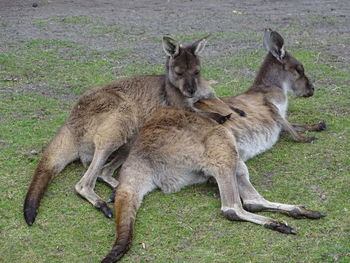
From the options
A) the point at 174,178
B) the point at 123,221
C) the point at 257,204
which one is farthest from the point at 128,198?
the point at 257,204

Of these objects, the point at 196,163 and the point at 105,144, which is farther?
the point at 105,144

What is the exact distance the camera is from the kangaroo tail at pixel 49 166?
157 inches

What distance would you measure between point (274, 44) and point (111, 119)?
2002 mm

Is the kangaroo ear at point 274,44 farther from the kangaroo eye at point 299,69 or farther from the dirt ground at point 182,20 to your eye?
the dirt ground at point 182,20

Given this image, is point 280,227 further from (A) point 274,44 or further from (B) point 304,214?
(A) point 274,44

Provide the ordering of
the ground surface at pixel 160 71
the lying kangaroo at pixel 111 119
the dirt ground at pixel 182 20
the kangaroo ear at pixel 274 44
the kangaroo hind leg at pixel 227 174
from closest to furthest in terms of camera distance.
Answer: the ground surface at pixel 160 71 < the kangaroo hind leg at pixel 227 174 < the lying kangaroo at pixel 111 119 < the kangaroo ear at pixel 274 44 < the dirt ground at pixel 182 20

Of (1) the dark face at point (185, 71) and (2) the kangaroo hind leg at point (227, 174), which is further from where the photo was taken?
(1) the dark face at point (185, 71)

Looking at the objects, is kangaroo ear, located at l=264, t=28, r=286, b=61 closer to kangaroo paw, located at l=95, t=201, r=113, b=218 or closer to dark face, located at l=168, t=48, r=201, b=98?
dark face, located at l=168, t=48, r=201, b=98

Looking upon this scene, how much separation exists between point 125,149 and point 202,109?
720 millimetres

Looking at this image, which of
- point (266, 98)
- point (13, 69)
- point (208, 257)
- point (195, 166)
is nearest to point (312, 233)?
point (208, 257)

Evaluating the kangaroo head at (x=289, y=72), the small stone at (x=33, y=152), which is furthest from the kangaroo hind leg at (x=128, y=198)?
the kangaroo head at (x=289, y=72)

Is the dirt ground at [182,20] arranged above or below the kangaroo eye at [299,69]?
below

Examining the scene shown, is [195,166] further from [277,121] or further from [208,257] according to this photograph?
[277,121]

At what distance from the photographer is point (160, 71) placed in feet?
24.1
